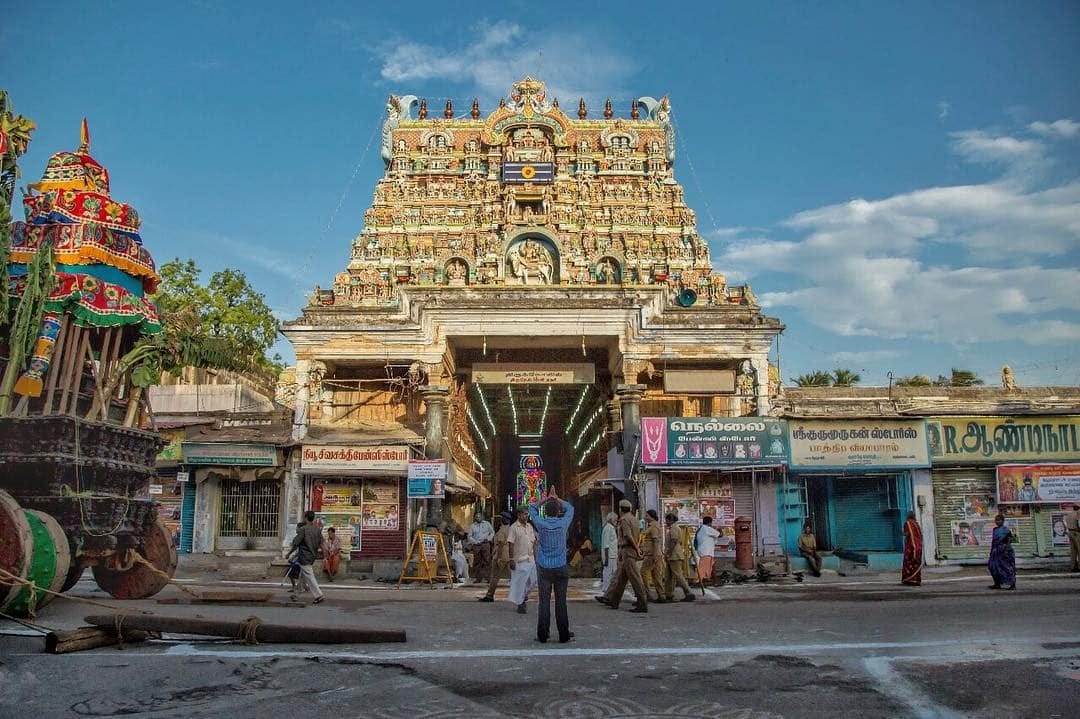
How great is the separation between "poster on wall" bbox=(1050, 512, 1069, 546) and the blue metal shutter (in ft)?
73.3

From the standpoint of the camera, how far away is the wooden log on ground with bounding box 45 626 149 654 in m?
7.14

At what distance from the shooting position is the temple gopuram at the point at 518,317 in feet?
71.0

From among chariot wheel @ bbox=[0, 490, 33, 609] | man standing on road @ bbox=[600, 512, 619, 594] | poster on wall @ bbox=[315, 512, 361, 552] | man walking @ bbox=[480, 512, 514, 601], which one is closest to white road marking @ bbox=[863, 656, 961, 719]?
man standing on road @ bbox=[600, 512, 619, 594]

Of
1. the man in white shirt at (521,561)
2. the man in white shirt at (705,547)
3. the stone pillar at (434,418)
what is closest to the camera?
the man in white shirt at (521,561)

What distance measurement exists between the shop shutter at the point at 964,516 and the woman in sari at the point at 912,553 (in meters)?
4.68

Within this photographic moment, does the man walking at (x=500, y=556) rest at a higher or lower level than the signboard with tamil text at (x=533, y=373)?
lower

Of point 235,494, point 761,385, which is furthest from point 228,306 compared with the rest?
point 761,385

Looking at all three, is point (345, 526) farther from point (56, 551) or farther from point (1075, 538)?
point (1075, 538)

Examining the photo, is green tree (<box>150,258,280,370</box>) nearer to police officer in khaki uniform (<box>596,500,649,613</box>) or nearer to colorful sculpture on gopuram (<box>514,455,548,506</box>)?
colorful sculpture on gopuram (<box>514,455,548,506</box>)

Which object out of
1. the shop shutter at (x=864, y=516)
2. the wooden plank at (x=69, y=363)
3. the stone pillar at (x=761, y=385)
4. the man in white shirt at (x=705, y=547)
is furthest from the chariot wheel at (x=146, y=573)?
the shop shutter at (x=864, y=516)

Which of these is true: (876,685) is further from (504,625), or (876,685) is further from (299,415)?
(299,415)

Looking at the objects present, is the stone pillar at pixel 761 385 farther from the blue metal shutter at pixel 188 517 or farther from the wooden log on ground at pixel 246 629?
the wooden log on ground at pixel 246 629

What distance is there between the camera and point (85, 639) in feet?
24.1

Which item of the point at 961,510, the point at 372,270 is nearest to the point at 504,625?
the point at 961,510
